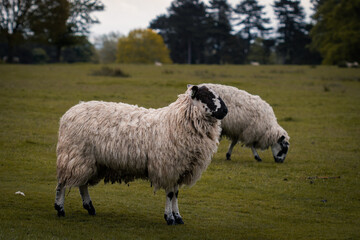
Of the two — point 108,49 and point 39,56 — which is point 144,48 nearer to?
point 39,56

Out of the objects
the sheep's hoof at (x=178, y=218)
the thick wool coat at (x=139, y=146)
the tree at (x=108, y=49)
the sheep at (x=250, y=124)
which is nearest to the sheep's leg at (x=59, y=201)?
the thick wool coat at (x=139, y=146)

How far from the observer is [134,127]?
897 centimetres

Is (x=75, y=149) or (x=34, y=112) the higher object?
(x=75, y=149)

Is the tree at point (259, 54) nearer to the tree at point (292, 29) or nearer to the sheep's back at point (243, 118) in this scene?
the tree at point (292, 29)

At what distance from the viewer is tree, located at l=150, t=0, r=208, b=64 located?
85375 mm

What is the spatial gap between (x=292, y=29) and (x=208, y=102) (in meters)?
79.7

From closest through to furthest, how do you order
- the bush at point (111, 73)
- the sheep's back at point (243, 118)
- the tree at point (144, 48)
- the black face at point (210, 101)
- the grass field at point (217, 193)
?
the grass field at point (217, 193) < the black face at point (210, 101) < the sheep's back at point (243, 118) < the bush at point (111, 73) < the tree at point (144, 48)

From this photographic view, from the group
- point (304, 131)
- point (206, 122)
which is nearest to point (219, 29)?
point (304, 131)

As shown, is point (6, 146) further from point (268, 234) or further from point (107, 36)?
point (107, 36)

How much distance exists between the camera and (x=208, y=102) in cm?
878

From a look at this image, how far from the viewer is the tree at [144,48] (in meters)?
87.2

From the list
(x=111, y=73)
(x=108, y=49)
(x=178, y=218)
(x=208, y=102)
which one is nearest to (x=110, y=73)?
(x=111, y=73)

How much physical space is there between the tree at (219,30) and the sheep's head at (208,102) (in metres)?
76.1

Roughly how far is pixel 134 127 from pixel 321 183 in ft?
21.9
